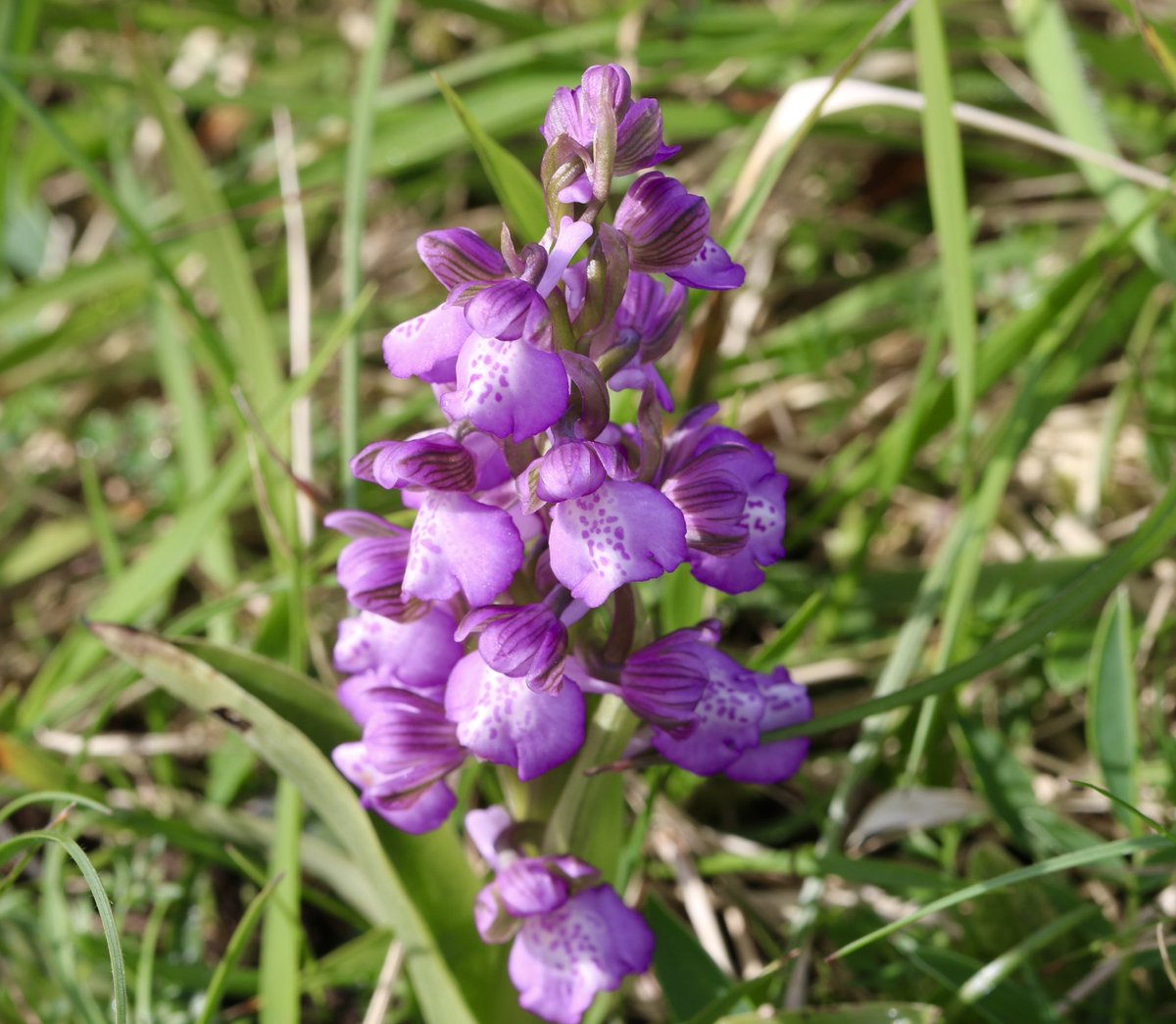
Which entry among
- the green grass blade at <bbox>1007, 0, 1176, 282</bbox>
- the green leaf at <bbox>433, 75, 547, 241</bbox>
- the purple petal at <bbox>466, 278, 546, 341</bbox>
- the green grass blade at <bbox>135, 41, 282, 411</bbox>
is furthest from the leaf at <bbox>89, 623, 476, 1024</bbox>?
the green grass blade at <bbox>1007, 0, 1176, 282</bbox>

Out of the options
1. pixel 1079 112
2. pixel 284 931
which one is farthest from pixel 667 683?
pixel 1079 112

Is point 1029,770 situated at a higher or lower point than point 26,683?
lower

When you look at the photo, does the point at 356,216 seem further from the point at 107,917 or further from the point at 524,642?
the point at 107,917

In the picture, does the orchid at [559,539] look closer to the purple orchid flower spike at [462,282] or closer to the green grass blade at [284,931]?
the purple orchid flower spike at [462,282]

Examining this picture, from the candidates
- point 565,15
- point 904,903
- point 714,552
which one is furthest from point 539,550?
point 565,15

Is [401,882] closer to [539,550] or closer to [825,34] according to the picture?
[539,550]

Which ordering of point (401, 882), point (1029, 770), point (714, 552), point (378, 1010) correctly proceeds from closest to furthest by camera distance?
point (714, 552)
point (401, 882)
point (378, 1010)
point (1029, 770)

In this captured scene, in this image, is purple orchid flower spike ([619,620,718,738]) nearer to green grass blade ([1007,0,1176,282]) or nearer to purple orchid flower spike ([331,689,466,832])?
purple orchid flower spike ([331,689,466,832])
